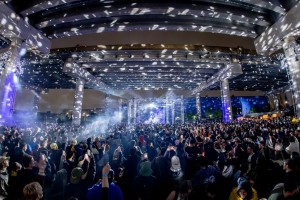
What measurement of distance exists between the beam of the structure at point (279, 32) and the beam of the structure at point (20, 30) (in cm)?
1204

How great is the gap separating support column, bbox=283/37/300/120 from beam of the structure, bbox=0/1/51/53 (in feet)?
41.5

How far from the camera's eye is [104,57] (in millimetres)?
16297

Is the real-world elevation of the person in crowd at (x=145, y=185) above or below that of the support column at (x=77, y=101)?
below

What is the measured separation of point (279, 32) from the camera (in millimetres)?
9141

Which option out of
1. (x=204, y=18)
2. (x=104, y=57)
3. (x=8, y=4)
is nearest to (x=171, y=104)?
(x=104, y=57)

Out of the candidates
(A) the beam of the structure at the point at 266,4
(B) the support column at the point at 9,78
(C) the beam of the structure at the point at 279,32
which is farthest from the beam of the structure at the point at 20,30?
(C) the beam of the structure at the point at 279,32

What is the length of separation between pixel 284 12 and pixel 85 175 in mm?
10195

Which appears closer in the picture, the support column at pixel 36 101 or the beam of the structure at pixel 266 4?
the beam of the structure at pixel 266 4

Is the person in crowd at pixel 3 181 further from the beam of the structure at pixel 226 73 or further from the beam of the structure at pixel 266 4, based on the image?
the beam of the structure at pixel 226 73

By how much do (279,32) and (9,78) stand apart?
13.2m

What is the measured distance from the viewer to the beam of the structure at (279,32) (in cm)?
812

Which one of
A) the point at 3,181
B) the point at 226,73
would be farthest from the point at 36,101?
the point at 3,181

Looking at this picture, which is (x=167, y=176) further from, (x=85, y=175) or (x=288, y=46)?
(x=288, y=46)

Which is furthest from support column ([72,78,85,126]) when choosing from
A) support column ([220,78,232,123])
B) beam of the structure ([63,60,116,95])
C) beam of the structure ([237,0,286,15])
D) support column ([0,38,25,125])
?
beam of the structure ([237,0,286,15])
